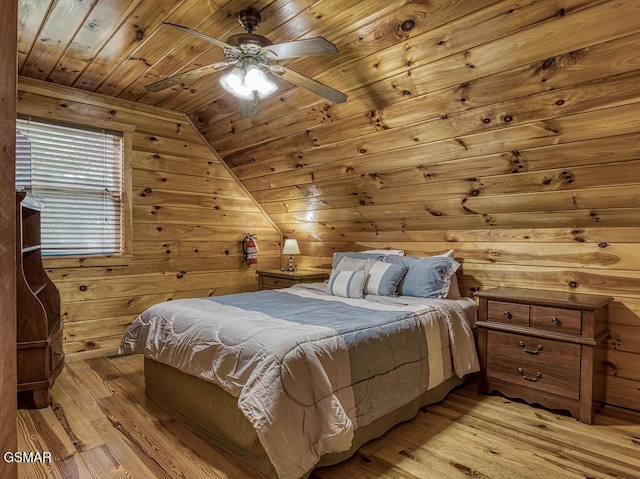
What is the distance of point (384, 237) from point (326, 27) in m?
2.19

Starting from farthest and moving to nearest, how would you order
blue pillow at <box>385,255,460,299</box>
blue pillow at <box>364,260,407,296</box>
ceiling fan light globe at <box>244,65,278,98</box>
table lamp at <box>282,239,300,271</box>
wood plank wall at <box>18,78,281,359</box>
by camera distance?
table lamp at <box>282,239,300,271</box> → wood plank wall at <box>18,78,281,359</box> → blue pillow at <box>364,260,407,296</box> → blue pillow at <box>385,255,460,299</box> → ceiling fan light globe at <box>244,65,278,98</box>

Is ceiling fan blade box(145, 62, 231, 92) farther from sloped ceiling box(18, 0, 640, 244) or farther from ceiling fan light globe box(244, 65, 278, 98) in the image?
sloped ceiling box(18, 0, 640, 244)

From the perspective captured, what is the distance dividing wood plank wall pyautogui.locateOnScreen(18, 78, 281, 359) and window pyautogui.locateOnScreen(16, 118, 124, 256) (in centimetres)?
11

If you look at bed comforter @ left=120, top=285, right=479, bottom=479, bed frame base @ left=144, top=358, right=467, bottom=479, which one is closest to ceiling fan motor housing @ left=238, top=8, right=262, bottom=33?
bed comforter @ left=120, top=285, right=479, bottom=479

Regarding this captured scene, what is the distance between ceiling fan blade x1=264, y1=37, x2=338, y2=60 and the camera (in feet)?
5.90

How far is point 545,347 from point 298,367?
1.70m

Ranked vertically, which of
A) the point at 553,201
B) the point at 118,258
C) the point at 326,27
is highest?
the point at 326,27

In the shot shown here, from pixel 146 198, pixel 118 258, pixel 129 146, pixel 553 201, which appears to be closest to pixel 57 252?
pixel 118 258

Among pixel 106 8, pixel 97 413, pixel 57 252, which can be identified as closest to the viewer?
pixel 106 8

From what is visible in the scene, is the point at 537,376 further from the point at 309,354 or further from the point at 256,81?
the point at 256,81

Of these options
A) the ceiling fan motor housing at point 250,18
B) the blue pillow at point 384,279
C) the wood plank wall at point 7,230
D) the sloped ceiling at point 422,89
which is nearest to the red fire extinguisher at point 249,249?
the sloped ceiling at point 422,89

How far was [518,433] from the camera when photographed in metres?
2.27

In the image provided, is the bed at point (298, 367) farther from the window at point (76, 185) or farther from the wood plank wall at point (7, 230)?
the window at point (76, 185)

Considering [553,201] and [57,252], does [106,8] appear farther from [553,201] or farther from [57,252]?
[553,201]
